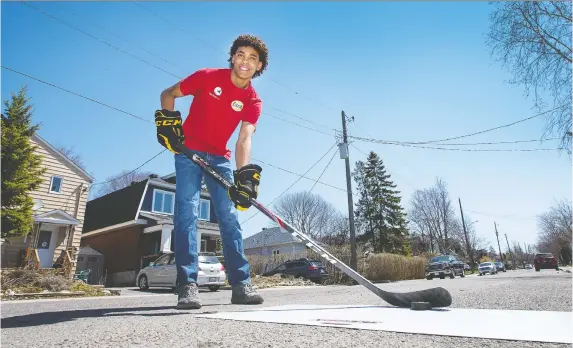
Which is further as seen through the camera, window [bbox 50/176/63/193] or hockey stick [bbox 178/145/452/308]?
window [bbox 50/176/63/193]

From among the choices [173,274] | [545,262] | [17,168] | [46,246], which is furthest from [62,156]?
[545,262]

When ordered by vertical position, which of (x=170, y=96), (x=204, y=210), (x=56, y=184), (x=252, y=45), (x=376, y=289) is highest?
(x=56, y=184)

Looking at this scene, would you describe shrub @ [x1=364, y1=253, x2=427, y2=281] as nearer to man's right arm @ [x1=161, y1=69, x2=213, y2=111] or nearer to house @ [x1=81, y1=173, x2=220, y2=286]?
house @ [x1=81, y1=173, x2=220, y2=286]

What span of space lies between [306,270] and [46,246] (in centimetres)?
1327

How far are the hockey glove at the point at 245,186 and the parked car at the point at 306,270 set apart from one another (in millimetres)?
16622

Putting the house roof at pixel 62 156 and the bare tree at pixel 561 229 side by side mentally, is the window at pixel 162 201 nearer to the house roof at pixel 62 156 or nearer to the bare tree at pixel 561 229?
the house roof at pixel 62 156

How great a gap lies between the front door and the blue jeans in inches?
656

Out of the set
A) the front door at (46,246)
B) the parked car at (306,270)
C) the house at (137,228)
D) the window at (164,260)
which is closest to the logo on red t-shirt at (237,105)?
the window at (164,260)

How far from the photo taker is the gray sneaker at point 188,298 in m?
2.45

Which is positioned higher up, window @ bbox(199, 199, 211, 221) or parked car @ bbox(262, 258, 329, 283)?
window @ bbox(199, 199, 211, 221)

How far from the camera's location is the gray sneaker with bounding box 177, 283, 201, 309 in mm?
2453

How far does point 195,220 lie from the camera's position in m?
2.86

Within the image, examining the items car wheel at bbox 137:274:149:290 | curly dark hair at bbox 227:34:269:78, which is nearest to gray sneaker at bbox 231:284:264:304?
curly dark hair at bbox 227:34:269:78

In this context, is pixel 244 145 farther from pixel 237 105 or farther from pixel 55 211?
pixel 55 211
